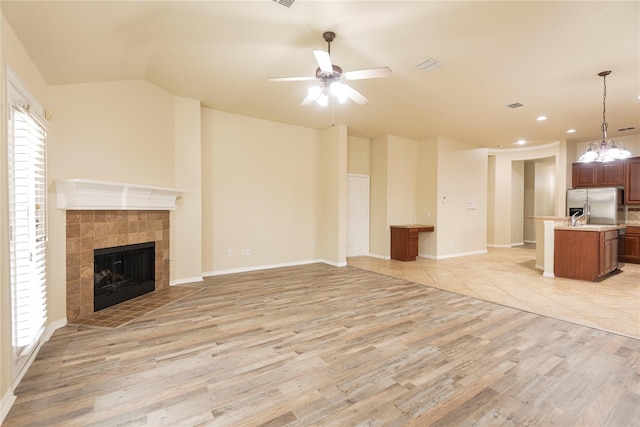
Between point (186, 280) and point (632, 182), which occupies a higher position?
point (632, 182)

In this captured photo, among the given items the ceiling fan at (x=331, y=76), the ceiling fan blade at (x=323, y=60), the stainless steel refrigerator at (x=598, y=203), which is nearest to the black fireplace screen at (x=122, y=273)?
the ceiling fan at (x=331, y=76)

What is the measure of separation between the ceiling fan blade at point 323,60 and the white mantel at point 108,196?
271 cm

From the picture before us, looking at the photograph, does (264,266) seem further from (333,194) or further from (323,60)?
(323,60)

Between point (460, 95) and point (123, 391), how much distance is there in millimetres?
5400

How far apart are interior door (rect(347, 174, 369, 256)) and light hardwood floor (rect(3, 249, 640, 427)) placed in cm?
390

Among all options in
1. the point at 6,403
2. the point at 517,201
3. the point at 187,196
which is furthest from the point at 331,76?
the point at 517,201

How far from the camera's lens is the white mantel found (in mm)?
3205

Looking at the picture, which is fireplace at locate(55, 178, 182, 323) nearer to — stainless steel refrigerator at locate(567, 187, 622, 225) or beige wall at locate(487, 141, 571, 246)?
stainless steel refrigerator at locate(567, 187, 622, 225)

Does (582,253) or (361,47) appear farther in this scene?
(582,253)

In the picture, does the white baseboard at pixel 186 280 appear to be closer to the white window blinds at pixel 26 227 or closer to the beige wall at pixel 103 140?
the beige wall at pixel 103 140

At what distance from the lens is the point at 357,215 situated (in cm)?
770

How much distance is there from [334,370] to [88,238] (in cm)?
320

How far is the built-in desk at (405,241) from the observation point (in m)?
6.96

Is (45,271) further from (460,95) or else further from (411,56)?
(460,95)
